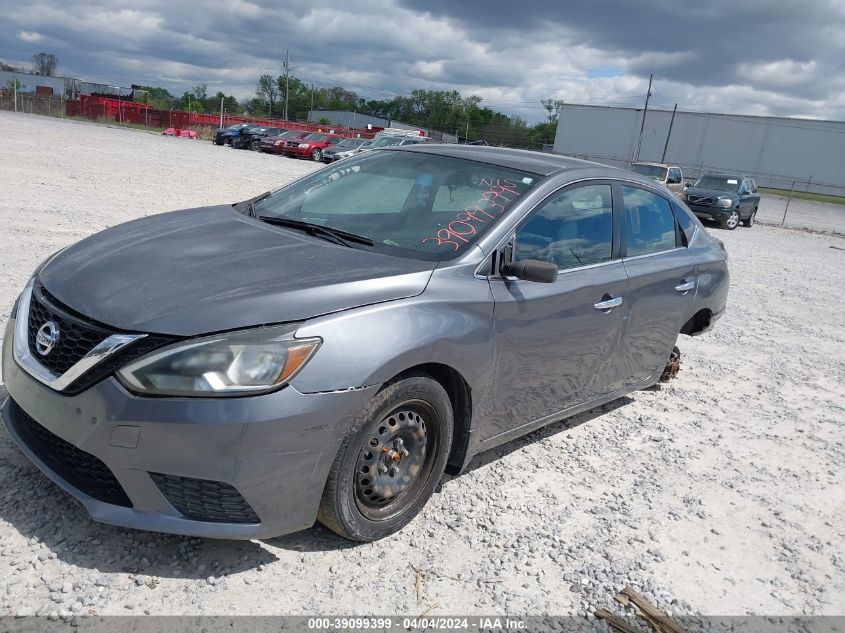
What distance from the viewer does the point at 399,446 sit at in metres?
2.91

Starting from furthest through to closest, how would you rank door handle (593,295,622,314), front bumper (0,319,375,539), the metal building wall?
1. the metal building wall
2. door handle (593,295,622,314)
3. front bumper (0,319,375,539)

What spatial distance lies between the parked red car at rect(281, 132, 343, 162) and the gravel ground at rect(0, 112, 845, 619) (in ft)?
93.6

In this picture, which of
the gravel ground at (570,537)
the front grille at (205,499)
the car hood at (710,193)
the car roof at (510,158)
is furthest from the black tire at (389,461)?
the car hood at (710,193)

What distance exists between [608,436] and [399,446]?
6.91ft

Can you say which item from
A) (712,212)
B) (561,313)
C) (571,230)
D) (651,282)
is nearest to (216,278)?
(561,313)

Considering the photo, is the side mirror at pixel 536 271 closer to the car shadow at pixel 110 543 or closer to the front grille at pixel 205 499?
the car shadow at pixel 110 543

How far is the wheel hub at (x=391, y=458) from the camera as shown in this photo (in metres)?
2.79

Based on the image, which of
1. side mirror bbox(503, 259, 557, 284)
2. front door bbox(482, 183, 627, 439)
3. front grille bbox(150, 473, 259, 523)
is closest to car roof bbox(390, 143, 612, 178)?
front door bbox(482, 183, 627, 439)

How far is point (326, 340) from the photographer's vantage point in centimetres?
247

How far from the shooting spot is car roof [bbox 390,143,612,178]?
151 inches

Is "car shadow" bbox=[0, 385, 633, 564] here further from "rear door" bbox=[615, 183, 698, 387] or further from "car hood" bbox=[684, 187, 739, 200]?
"car hood" bbox=[684, 187, 739, 200]

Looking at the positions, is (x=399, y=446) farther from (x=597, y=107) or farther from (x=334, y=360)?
(x=597, y=107)

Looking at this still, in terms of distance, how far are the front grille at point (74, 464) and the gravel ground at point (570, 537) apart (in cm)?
30

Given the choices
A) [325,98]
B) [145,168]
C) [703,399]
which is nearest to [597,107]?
[325,98]
